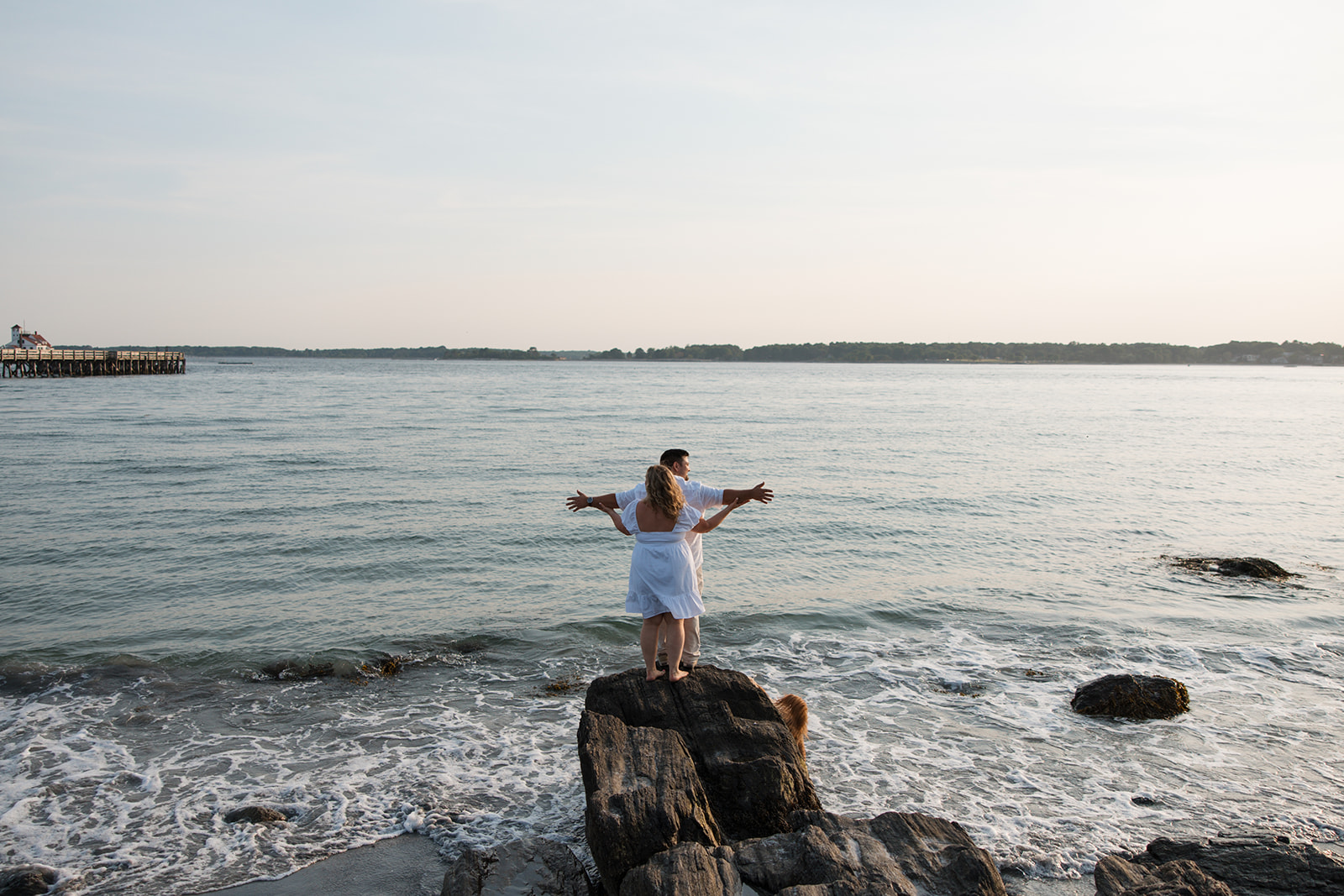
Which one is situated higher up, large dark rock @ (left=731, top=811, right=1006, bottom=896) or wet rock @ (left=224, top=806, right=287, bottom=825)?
large dark rock @ (left=731, top=811, right=1006, bottom=896)

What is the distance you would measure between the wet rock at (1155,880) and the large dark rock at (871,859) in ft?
2.30

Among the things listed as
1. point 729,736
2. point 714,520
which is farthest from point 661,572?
point 729,736

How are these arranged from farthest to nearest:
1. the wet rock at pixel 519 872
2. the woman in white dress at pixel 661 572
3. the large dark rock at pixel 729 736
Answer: the woman in white dress at pixel 661 572 → the large dark rock at pixel 729 736 → the wet rock at pixel 519 872

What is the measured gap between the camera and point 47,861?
19.7 ft

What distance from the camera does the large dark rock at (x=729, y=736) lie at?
5.93 metres

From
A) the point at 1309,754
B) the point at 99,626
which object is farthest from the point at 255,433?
the point at 1309,754

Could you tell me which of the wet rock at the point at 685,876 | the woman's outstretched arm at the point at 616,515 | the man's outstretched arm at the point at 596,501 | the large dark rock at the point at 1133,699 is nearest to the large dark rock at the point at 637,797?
the wet rock at the point at 685,876

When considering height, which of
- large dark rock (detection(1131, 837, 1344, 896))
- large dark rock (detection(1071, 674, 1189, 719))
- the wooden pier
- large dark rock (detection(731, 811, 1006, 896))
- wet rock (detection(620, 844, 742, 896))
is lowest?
large dark rock (detection(1071, 674, 1189, 719))

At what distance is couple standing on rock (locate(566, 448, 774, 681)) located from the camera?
22.0ft

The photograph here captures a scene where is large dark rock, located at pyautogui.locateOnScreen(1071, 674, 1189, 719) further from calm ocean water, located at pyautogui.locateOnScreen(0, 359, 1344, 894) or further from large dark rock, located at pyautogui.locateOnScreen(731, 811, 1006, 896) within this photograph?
large dark rock, located at pyautogui.locateOnScreen(731, 811, 1006, 896)

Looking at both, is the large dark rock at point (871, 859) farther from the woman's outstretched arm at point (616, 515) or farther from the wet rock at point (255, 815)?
the wet rock at point (255, 815)

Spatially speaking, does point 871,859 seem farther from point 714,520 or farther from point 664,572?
point 714,520

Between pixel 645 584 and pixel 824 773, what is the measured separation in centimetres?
275

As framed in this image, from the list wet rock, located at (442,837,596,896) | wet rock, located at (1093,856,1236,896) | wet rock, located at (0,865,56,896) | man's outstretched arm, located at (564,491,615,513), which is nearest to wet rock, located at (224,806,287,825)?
wet rock, located at (0,865,56,896)
